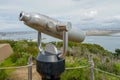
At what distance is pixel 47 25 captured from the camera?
2.30 metres

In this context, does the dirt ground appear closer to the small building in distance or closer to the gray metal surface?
the small building in distance

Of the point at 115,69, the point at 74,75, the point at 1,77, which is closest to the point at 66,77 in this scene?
the point at 74,75

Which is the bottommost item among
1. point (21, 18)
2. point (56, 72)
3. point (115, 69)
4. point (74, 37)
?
point (115, 69)

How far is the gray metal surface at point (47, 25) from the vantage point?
2.28 m

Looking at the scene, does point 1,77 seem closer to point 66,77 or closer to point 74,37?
point 66,77

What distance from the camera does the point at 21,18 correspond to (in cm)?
228

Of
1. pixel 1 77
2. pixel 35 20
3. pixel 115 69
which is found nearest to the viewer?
pixel 35 20

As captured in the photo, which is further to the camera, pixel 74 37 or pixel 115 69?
pixel 115 69

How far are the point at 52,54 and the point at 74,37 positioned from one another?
223mm

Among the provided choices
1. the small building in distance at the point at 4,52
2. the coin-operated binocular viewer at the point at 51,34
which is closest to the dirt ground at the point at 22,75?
the small building in distance at the point at 4,52

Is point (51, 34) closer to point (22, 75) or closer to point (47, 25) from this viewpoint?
point (47, 25)

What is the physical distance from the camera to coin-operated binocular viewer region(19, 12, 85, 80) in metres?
2.29

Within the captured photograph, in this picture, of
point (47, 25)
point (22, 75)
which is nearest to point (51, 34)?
point (47, 25)

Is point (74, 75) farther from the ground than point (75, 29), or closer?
closer
